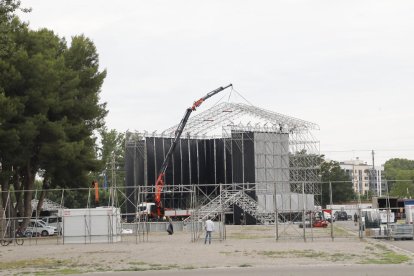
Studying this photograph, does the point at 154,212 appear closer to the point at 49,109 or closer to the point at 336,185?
the point at 49,109

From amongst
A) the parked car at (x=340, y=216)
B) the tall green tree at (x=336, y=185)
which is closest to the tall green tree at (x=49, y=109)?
the parked car at (x=340, y=216)

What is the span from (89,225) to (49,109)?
403 inches

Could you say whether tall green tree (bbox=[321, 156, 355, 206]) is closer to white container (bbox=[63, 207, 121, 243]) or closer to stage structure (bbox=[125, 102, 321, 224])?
stage structure (bbox=[125, 102, 321, 224])

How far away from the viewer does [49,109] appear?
5350 cm

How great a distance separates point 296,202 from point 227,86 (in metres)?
15.3

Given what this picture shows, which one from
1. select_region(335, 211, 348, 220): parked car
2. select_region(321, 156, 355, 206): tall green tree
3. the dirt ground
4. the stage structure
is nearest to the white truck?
the stage structure

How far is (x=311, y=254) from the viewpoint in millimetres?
30781

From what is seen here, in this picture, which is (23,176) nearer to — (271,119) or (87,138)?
(87,138)

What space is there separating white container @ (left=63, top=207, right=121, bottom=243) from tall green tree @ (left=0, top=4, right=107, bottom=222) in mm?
5711

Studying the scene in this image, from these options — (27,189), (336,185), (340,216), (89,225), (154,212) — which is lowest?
(89,225)

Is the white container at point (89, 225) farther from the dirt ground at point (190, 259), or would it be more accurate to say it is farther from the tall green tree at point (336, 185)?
the tall green tree at point (336, 185)

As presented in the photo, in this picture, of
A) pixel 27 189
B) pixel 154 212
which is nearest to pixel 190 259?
pixel 27 189

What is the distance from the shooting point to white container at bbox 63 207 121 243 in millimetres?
47938

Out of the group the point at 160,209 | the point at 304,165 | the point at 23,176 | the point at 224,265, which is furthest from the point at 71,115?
the point at 304,165
